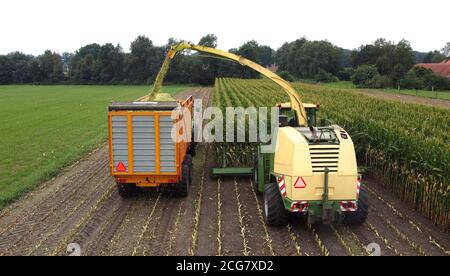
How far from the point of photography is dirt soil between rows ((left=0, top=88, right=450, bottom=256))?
8656 millimetres

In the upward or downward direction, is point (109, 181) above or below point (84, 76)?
below

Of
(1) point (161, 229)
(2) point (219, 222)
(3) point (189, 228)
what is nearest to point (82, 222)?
(1) point (161, 229)

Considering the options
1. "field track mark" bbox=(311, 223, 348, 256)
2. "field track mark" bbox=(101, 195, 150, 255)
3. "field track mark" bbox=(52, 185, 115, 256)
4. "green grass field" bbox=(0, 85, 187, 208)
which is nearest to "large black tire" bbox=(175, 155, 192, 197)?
"field track mark" bbox=(101, 195, 150, 255)

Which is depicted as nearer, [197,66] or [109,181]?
[109,181]

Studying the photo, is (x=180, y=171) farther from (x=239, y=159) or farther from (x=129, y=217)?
(x=239, y=159)

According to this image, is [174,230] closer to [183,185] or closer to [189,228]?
[189,228]

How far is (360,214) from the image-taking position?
31.0ft

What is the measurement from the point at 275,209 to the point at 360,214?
75.2 inches

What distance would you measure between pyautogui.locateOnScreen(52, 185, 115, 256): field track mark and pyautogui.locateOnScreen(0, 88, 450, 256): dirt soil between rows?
2 centimetres

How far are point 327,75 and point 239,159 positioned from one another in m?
74.2

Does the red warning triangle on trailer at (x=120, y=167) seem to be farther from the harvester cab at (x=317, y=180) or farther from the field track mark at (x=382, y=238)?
the field track mark at (x=382, y=238)

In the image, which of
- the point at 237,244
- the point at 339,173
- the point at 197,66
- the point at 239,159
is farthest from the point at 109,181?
the point at 197,66
